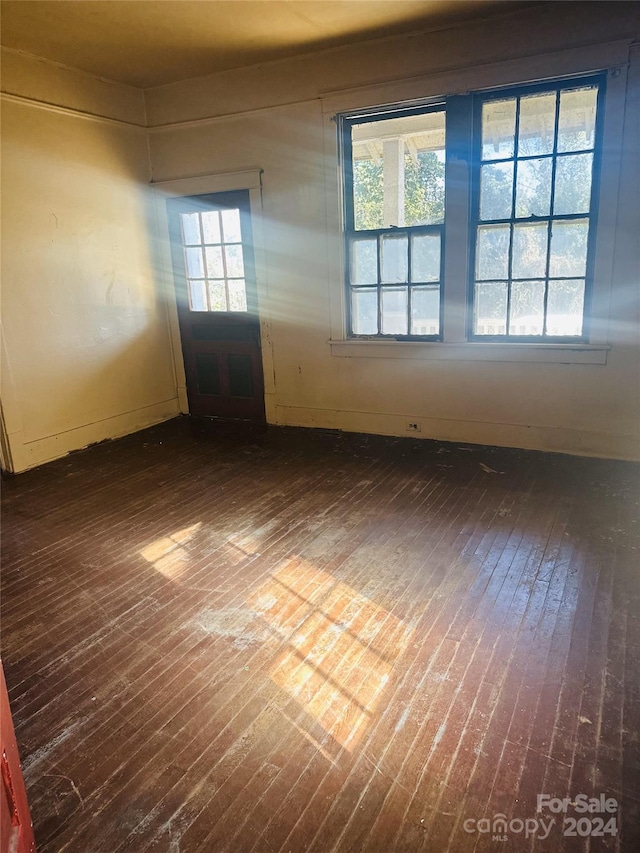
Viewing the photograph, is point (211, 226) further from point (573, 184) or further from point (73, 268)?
point (573, 184)

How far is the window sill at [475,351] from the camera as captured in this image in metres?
4.19

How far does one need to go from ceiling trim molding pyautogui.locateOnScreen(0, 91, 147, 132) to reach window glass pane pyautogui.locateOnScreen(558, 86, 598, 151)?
12.6 feet

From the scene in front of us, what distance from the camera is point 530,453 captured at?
14.8ft

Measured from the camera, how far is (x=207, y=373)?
587cm

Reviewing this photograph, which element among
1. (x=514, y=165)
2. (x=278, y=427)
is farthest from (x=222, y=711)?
(x=514, y=165)

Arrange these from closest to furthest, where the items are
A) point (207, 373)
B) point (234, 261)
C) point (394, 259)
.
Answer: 1. point (394, 259)
2. point (234, 261)
3. point (207, 373)

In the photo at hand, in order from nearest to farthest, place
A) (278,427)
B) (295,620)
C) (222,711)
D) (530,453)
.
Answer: (222,711)
(295,620)
(530,453)
(278,427)

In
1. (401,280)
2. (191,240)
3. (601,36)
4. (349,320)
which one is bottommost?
(349,320)

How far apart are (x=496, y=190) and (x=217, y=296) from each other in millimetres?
2816

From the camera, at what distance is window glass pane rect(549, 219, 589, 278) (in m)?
4.07

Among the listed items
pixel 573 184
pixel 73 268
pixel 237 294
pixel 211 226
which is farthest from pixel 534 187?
pixel 73 268

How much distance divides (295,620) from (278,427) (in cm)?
313

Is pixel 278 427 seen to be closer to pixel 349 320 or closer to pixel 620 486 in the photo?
pixel 349 320

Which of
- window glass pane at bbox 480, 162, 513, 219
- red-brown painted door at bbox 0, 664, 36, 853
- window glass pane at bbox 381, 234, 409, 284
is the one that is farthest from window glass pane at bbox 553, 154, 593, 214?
red-brown painted door at bbox 0, 664, 36, 853
